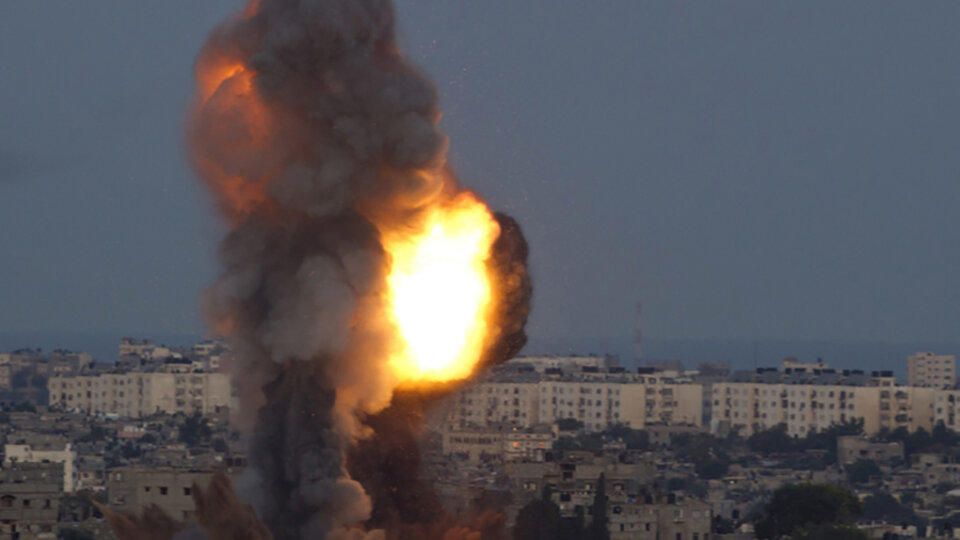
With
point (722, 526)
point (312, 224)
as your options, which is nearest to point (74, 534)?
point (722, 526)

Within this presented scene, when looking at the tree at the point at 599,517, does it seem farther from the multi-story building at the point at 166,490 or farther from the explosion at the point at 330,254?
the explosion at the point at 330,254

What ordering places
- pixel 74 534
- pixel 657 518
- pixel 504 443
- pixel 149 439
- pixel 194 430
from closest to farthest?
pixel 74 534 < pixel 657 518 < pixel 504 443 < pixel 194 430 < pixel 149 439

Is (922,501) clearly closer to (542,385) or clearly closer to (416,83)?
(542,385)

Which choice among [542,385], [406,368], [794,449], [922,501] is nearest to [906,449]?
[794,449]

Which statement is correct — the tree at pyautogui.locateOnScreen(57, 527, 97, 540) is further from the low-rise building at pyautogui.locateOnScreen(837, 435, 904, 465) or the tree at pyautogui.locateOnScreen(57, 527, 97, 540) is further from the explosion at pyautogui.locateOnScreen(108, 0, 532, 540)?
the low-rise building at pyautogui.locateOnScreen(837, 435, 904, 465)

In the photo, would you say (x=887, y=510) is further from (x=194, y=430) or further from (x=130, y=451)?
(x=130, y=451)

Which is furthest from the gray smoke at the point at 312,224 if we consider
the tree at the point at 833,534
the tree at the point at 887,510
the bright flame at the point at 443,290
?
the tree at the point at 887,510
